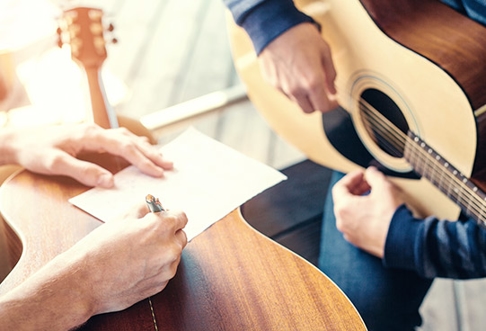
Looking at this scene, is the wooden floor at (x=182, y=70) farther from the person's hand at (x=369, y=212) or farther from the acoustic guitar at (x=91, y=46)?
the acoustic guitar at (x=91, y=46)

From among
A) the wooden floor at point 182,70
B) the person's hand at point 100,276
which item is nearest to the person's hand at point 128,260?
the person's hand at point 100,276

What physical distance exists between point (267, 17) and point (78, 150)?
1.57ft

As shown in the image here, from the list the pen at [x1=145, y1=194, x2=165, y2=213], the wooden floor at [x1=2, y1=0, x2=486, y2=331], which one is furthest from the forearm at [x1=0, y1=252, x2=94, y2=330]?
the wooden floor at [x1=2, y1=0, x2=486, y2=331]

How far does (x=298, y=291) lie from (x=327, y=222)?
0.52m

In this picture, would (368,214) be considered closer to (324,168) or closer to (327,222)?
(327,222)

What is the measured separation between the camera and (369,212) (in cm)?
105

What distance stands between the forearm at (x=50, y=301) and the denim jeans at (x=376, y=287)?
1.98 feet

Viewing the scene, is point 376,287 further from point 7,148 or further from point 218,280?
point 7,148

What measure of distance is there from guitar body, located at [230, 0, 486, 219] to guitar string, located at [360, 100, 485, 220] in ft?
0.05

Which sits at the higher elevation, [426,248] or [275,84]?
[275,84]

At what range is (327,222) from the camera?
122cm

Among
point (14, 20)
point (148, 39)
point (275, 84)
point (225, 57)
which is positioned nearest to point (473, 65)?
point (275, 84)

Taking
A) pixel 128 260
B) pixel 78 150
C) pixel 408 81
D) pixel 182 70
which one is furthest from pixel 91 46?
pixel 182 70

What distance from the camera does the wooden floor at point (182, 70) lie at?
6.33 feet
